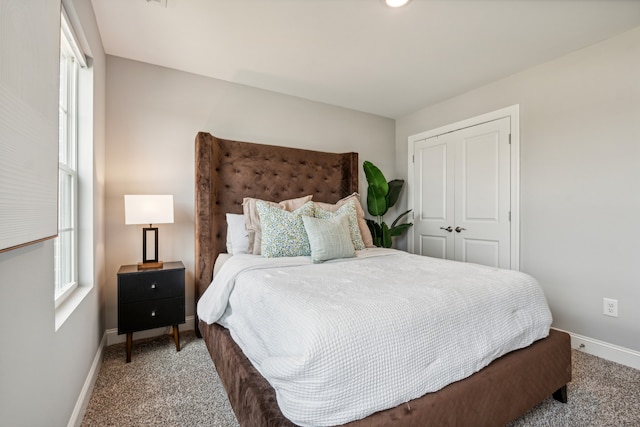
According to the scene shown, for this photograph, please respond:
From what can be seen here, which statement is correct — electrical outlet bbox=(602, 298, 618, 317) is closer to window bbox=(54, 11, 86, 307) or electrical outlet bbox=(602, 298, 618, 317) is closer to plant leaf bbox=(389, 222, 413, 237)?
plant leaf bbox=(389, 222, 413, 237)

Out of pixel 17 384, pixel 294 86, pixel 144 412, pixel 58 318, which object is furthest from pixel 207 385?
pixel 294 86

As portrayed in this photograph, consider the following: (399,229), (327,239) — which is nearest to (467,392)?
(327,239)

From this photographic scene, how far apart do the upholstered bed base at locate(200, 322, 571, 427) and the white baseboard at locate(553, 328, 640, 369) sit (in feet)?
3.38

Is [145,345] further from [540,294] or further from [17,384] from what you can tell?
[540,294]

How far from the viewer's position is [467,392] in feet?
4.01

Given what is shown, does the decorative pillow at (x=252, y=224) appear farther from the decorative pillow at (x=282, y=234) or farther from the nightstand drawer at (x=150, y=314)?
the nightstand drawer at (x=150, y=314)

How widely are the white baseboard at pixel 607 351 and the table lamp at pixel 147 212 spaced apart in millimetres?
3578

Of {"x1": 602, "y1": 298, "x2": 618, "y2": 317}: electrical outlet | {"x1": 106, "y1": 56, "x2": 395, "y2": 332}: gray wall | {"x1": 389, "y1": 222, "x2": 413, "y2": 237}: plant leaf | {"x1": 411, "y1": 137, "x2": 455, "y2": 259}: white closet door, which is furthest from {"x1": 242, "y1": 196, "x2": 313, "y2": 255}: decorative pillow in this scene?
{"x1": 602, "y1": 298, "x2": 618, "y2": 317}: electrical outlet

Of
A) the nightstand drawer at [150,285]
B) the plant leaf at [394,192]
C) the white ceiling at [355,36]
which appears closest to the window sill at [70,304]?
the nightstand drawer at [150,285]

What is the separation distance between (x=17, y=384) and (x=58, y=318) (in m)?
0.53

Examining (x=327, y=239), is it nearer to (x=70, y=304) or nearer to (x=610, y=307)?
(x=70, y=304)

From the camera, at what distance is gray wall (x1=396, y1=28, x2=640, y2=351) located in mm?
2221

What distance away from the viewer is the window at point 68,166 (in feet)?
5.41

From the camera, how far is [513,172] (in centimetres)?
291
